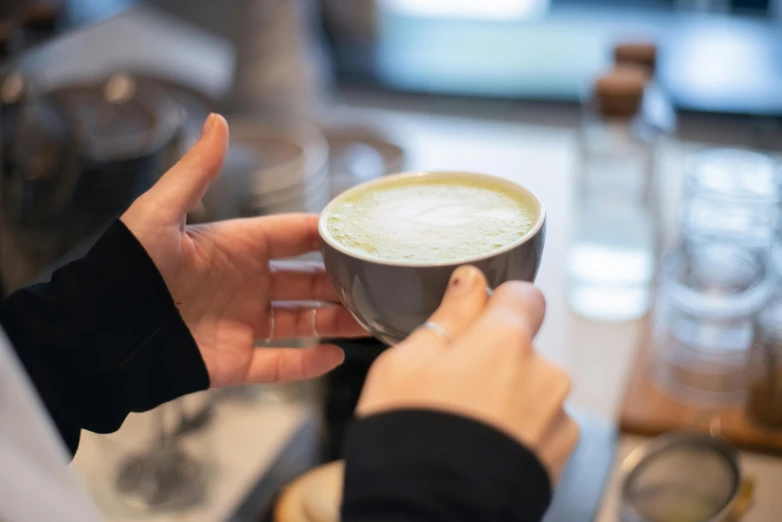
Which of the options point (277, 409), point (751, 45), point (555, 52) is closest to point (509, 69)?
point (555, 52)

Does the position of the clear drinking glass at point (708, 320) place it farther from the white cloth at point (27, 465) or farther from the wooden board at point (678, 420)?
the white cloth at point (27, 465)

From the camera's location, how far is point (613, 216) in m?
1.09

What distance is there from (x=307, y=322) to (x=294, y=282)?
0.03m

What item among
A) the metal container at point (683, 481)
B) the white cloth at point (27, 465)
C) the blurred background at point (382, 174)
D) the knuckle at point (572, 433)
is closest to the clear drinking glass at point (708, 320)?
the blurred background at point (382, 174)

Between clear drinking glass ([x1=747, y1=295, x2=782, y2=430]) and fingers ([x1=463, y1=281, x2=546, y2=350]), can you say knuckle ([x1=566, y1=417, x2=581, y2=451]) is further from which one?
clear drinking glass ([x1=747, y1=295, x2=782, y2=430])

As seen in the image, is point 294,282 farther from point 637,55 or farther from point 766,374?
point 637,55

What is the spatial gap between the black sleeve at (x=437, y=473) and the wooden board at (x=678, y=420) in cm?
54

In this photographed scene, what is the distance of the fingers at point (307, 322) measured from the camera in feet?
1.86

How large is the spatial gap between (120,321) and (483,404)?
0.26m

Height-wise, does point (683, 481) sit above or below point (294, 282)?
below

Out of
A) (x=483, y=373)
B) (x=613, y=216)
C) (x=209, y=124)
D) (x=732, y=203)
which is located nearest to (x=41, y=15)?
(x=209, y=124)

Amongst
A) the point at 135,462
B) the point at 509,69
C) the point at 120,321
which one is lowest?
the point at 135,462

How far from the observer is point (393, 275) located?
415 mm

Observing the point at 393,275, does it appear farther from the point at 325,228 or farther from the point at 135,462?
the point at 135,462
